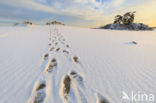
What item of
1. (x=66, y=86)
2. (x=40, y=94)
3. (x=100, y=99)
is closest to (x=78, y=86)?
(x=66, y=86)

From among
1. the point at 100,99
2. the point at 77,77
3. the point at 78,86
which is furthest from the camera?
the point at 77,77

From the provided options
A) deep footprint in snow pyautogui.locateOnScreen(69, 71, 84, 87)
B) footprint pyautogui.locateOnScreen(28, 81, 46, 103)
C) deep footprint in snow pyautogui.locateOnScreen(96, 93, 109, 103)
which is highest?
deep footprint in snow pyautogui.locateOnScreen(69, 71, 84, 87)

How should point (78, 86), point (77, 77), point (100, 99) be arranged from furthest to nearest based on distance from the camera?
point (77, 77)
point (78, 86)
point (100, 99)

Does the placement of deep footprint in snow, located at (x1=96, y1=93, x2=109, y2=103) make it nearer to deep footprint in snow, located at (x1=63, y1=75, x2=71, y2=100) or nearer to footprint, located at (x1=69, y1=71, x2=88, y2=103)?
footprint, located at (x1=69, y1=71, x2=88, y2=103)

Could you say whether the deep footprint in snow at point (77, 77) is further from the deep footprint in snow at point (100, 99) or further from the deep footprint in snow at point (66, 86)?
the deep footprint in snow at point (100, 99)

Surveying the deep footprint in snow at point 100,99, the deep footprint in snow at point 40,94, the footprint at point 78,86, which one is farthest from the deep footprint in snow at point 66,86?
the deep footprint in snow at point 100,99

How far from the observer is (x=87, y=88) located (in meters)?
1.23

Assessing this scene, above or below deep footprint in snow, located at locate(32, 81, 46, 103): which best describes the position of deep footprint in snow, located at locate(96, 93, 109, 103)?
above

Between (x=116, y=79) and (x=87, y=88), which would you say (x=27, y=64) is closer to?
(x=87, y=88)

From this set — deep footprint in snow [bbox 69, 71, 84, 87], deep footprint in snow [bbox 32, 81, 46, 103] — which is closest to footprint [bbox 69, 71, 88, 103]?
deep footprint in snow [bbox 69, 71, 84, 87]

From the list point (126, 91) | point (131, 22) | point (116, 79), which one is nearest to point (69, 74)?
point (116, 79)

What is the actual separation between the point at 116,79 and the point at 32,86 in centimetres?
149

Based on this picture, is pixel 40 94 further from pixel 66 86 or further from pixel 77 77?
pixel 77 77

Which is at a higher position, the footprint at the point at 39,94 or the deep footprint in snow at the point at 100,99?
the deep footprint in snow at the point at 100,99
